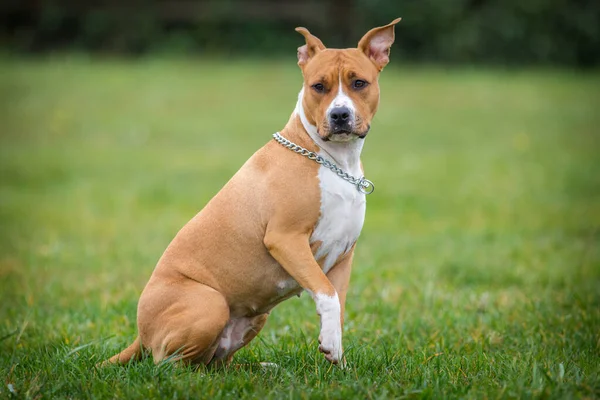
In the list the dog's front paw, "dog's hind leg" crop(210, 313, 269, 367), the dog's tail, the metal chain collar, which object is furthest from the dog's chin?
the dog's tail

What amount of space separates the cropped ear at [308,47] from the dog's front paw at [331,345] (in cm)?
149

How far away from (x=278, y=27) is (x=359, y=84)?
20.1 metres

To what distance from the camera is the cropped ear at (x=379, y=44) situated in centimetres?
437

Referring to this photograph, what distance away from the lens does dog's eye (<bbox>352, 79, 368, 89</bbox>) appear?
4191 millimetres

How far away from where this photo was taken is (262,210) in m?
4.19

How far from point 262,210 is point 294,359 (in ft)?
2.75

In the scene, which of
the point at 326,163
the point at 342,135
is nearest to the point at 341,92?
the point at 342,135

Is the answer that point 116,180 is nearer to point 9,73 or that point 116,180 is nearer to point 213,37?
point 9,73

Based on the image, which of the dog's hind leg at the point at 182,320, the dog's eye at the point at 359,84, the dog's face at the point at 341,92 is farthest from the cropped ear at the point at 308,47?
the dog's hind leg at the point at 182,320

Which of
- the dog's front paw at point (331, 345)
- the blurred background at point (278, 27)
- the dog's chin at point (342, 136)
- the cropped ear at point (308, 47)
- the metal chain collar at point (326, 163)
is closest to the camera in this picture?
the dog's front paw at point (331, 345)

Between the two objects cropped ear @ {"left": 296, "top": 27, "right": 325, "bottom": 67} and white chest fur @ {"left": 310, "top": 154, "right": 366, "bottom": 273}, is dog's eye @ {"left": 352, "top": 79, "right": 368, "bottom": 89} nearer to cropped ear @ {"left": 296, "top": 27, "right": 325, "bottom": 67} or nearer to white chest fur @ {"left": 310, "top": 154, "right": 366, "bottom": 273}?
cropped ear @ {"left": 296, "top": 27, "right": 325, "bottom": 67}

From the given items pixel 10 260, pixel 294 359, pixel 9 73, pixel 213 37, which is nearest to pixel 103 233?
pixel 10 260

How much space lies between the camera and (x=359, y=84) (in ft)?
13.8

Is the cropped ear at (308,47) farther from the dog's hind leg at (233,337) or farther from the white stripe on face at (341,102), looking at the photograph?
the dog's hind leg at (233,337)
